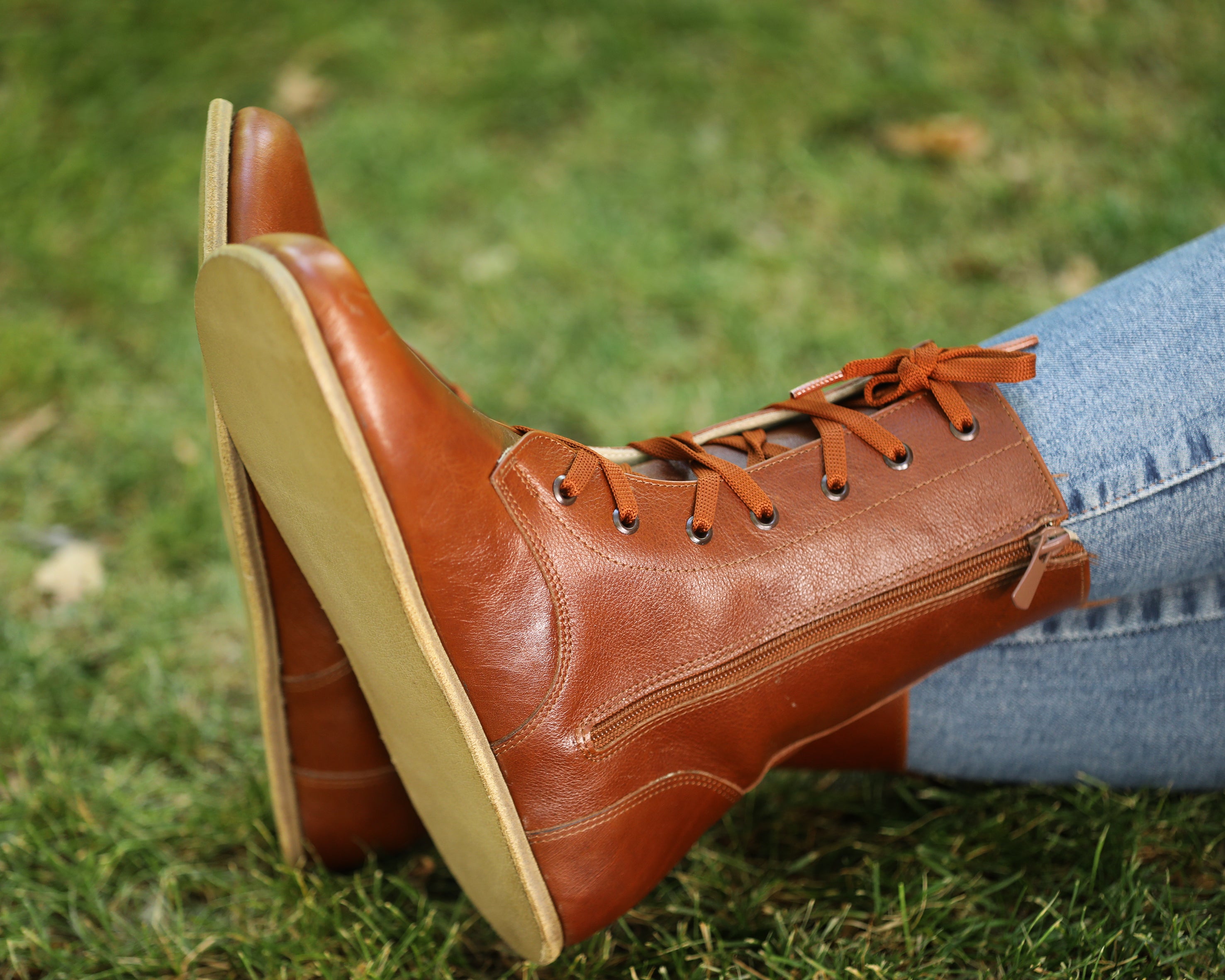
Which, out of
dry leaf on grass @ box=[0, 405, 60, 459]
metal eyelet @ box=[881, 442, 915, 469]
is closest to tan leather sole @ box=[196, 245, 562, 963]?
metal eyelet @ box=[881, 442, 915, 469]

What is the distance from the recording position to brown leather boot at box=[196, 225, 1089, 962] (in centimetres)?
92

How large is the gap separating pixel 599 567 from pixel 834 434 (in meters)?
0.35

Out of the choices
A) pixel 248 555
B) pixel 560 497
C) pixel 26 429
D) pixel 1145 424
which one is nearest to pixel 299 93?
pixel 26 429

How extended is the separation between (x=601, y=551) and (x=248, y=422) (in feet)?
1.25

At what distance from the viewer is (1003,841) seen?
51.7 inches

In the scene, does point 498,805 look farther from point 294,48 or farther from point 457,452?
point 294,48

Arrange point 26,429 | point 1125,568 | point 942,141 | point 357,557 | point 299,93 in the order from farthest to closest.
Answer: point 299,93 → point 942,141 → point 26,429 → point 1125,568 → point 357,557

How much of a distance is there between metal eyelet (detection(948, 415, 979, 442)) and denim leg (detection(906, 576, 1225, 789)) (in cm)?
29

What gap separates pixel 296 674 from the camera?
47.7 inches

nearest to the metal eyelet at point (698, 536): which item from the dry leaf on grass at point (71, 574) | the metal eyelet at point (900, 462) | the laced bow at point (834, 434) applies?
the laced bow at point (834, 434)

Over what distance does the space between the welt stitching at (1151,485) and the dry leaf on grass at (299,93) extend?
2.72 m

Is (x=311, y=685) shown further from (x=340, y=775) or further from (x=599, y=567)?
(x=599, y=567)

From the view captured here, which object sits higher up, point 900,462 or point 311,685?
point 900,462

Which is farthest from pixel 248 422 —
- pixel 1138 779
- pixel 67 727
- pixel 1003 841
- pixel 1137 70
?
pixel 1137 70
